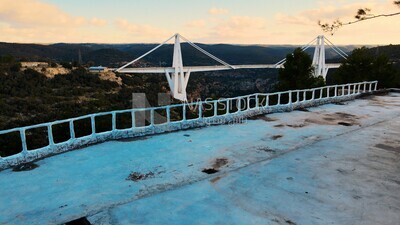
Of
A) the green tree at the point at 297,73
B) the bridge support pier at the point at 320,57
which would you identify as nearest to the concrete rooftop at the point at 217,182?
the green tree at the point at 297,73

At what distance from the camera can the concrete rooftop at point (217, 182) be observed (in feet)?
18.1

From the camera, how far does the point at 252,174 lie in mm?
7426

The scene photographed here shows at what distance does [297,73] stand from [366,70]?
35.8ft

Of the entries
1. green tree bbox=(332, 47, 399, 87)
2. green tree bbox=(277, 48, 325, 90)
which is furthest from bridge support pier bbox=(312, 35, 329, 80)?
green tree bbox=(277, 48, 325, 90)

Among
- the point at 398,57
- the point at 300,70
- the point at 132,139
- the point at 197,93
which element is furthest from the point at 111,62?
the point at 132,139

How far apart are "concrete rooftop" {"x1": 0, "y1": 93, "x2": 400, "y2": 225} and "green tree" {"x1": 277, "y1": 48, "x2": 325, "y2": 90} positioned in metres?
30.9

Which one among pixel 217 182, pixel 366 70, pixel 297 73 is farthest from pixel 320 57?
pixel 217 182

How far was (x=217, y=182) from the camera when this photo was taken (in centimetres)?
695

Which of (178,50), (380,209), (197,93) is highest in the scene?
(178,50)

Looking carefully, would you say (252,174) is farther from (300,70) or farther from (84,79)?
(84,79)

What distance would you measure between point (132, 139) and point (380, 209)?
7.27m

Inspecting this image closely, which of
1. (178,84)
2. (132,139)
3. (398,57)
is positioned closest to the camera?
(132,139)

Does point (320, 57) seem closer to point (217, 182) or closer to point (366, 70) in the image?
point (366, 70)

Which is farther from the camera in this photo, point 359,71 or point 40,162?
point 359,71
